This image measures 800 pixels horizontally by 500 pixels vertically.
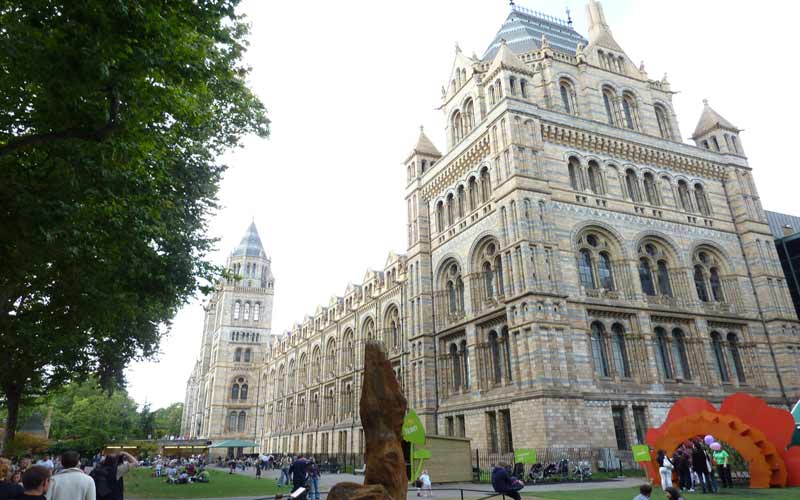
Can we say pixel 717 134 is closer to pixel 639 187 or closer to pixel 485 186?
pixel 639 187

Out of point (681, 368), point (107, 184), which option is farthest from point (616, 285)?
point (107, 184)

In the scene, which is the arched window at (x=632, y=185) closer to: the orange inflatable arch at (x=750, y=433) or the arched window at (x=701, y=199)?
the arched window at (x=701, y=199)

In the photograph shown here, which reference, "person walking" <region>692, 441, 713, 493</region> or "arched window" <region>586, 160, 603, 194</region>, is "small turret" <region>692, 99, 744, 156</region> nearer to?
"arched window" <region>586, 160, 603, 194</region>

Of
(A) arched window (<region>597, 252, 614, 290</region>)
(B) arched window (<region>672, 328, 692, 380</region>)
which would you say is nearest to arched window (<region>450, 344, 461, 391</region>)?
(A) arched window (<region>597, 252, 614, 290</region>)

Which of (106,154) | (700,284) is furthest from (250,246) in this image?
(106,154)

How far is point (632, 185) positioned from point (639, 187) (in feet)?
1.29

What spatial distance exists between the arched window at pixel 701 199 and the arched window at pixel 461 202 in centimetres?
1410

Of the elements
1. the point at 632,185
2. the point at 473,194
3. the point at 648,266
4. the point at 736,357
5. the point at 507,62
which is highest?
the point at 507,62

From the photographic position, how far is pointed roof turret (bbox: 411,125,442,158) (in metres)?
36.8

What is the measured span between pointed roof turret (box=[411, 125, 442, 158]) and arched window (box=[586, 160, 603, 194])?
1129cm

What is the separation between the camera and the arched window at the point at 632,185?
29.7 meters

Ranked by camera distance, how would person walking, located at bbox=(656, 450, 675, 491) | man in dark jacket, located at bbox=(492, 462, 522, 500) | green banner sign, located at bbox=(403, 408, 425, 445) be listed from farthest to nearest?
person walking, located at bbox=(656, 450, 675, 491), green banner sign, located at bbox=(403, 408, 425, 445), man in dark jacket, located at bbox=(492, 462, 522, 500)

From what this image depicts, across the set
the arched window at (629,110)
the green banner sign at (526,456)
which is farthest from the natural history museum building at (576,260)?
the green banner sign at (526,456)

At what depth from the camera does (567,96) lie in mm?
31812
